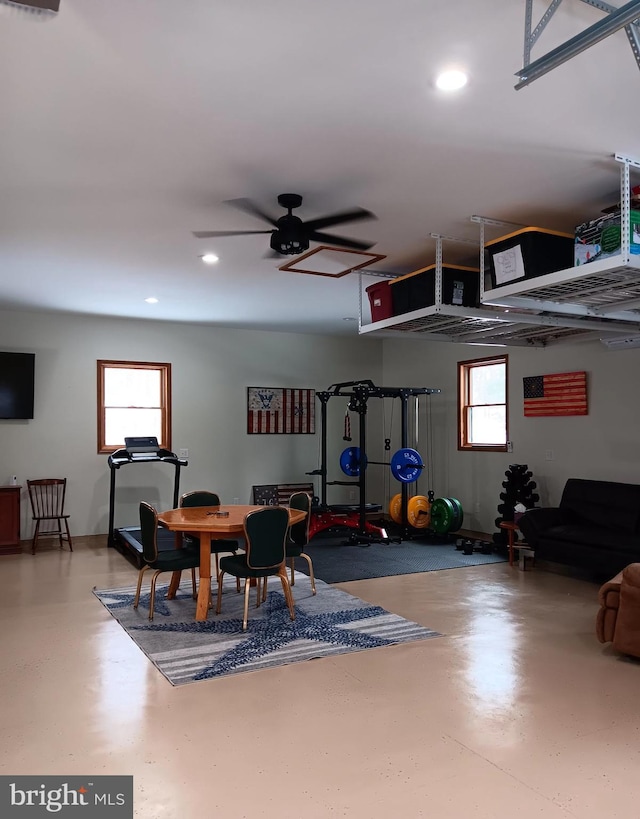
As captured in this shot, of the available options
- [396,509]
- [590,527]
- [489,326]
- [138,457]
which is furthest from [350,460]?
[489,326]

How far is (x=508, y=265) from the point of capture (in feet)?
14.5

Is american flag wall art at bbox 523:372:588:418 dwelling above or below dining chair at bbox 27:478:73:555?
above

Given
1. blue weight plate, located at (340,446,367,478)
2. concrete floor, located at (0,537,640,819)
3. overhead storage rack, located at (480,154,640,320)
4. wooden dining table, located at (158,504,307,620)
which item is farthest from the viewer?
blue weight plate, located at (340,446,367,478)

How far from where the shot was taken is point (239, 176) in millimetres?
3852

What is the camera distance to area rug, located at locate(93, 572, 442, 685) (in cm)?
425

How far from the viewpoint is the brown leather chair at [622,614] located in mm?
4129

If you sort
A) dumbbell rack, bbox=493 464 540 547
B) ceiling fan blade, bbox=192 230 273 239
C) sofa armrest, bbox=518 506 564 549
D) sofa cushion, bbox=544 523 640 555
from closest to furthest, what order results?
ceiling fan blade, bbox=192 230 273 239, sofa cushion, bbox=544 523 640 555, sofa armrest, bbox=518 506 564 549, dumbbell rack, bbox=493 464 540 547

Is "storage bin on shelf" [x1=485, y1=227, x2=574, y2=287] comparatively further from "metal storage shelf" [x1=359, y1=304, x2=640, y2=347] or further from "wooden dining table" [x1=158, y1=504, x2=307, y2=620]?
"wooden dining table" [x1=158, y1=504, x2=307, y2=620]

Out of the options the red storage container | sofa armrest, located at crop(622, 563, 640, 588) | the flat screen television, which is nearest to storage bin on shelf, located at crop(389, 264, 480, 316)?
the red storage container

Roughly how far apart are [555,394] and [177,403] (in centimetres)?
500

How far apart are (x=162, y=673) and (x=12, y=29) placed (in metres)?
3.43

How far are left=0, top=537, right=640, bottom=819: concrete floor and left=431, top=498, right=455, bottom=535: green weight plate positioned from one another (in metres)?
3.13

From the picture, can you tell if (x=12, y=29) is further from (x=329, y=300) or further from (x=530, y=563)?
(x=530, y=563)

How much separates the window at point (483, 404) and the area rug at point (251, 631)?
358cm
